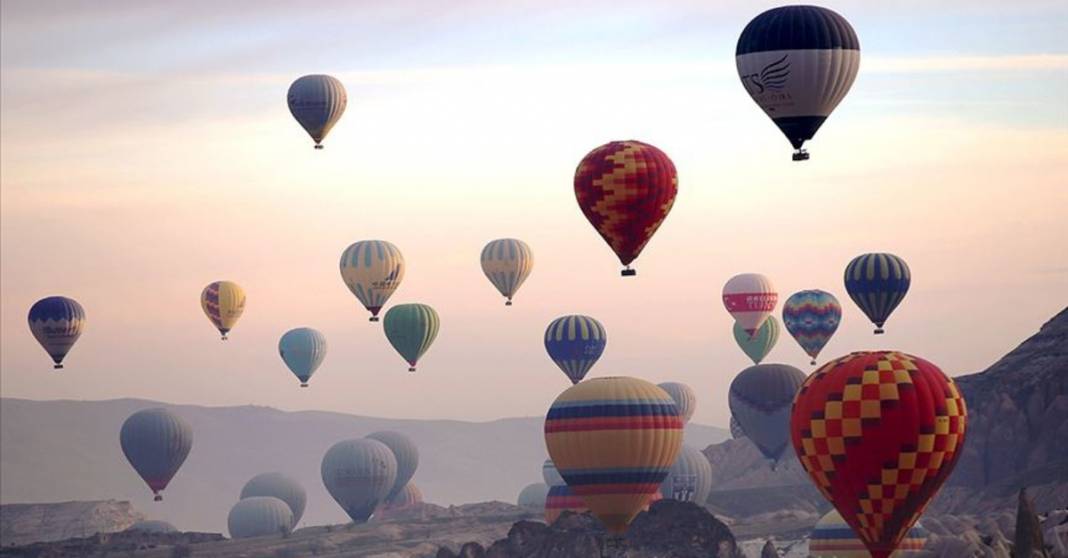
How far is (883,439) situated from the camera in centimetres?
9169

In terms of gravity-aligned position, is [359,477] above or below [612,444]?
below

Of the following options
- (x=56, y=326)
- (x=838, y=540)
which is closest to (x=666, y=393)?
(x=838, y=540)

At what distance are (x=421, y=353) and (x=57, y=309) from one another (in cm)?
2862

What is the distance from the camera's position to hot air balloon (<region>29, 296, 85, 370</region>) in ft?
530

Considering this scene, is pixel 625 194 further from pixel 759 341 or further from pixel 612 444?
pixel 759 341

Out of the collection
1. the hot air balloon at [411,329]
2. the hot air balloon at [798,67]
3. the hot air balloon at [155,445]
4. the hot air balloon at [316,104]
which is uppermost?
the hot air balloon at [316,104]

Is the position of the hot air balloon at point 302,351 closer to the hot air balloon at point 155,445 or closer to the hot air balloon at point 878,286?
the hot air balloon at point 155,445

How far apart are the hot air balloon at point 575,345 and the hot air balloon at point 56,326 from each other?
1435 inches

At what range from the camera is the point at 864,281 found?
6171 inches

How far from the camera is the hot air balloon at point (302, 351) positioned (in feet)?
644

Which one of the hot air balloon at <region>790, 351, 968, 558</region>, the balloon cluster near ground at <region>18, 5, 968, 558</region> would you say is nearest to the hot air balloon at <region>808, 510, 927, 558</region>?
the balloon cluster near ground at <region>18, 5, 968, 558</region>

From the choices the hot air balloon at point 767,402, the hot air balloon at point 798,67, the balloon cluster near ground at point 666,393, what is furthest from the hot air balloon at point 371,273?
the hot air balloon at point 798,67

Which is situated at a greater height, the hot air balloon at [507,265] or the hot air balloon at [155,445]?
the hot air balloon at [507,265]

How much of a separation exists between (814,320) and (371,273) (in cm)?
4040
